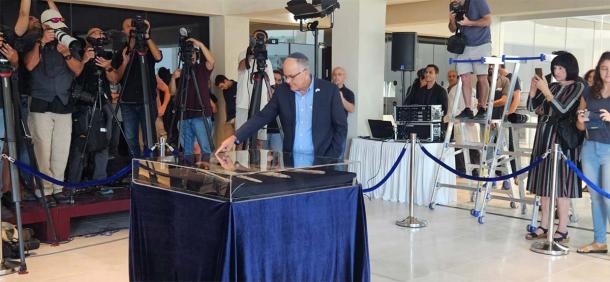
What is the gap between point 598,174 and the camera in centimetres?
491

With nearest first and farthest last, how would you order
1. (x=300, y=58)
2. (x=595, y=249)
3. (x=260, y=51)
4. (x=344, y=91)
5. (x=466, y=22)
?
(x=300, y=58) < (x=595, y=249) < (x=260, y=51) < (x=466, y=22) < (x=344, y=91)

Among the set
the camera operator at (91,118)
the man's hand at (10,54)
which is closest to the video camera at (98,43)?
the camera operator at (91,118)

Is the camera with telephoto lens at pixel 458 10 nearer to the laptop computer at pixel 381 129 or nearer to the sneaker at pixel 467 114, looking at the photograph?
the sneaker at pixel 467 114

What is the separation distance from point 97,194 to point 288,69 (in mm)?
3059

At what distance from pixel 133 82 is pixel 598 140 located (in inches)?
162

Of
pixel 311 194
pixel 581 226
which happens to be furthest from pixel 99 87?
pixel 581 226

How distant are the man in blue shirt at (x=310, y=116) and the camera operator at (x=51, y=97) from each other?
2229 millimetres

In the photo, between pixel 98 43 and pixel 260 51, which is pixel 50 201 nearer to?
pixel 98 43

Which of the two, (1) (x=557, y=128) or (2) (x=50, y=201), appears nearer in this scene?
(1) (x=557, y=128)

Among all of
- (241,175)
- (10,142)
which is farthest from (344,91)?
(241,175)

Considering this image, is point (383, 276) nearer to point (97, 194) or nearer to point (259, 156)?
point (259, 156)

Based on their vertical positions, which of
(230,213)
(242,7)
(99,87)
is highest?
(242,7)

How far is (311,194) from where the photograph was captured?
2.99 meters

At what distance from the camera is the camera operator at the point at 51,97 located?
5.35m
